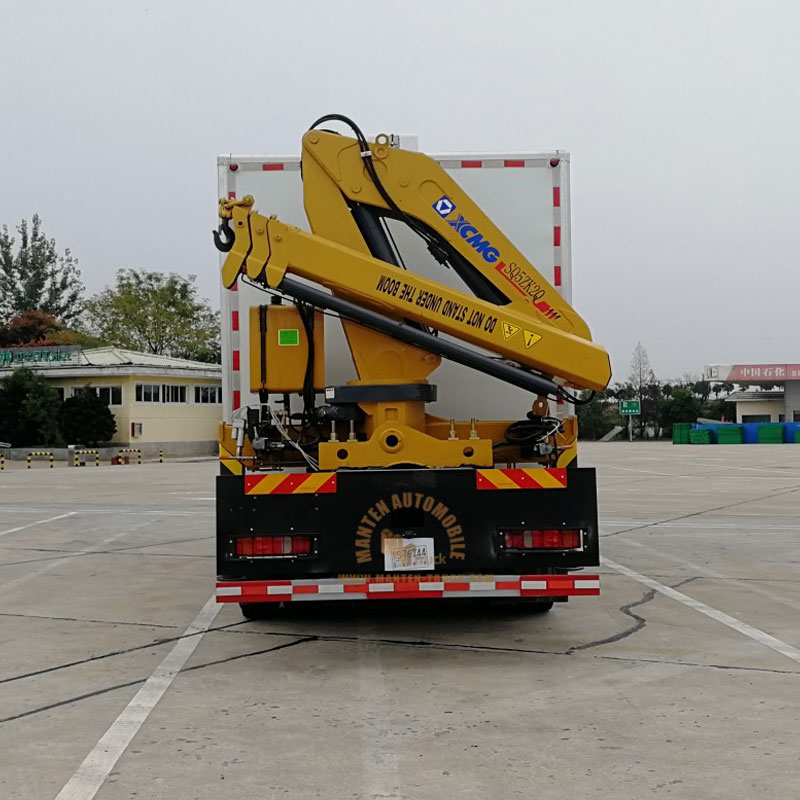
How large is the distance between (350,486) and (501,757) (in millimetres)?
2373

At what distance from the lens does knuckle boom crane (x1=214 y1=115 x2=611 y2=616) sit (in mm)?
6594

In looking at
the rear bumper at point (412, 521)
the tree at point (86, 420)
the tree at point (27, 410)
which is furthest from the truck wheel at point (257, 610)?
Answer: the tree at point (27, 410)

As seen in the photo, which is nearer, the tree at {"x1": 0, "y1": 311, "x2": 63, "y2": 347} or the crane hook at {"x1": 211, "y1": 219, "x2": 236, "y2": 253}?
the crane hook at {"x1": 211, "y1": 219, "x2": 236, "y2": 253}

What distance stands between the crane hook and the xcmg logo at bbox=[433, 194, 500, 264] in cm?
142

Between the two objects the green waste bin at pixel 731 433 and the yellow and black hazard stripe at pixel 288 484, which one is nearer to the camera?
the yellow and black hazard stripe at pixel 288 484

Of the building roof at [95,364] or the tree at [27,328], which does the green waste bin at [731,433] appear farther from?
the tree at [27,328]

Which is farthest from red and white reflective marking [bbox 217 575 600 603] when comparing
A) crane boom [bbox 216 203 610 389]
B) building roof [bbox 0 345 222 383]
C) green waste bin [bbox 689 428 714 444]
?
green waste bin [bbox 689 428 714 444]

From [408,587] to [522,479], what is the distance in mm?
1008

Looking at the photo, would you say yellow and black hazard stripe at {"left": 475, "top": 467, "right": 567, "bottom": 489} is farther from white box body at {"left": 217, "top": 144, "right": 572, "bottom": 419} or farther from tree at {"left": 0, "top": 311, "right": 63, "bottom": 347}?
tree at {"left": 0, "top": 311, "right": 63, "bottom": 347}

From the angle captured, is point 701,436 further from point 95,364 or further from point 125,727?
point 125,727

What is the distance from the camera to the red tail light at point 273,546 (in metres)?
6.60

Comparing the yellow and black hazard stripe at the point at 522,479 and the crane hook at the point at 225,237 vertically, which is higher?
the crane hook at the point at 225,237

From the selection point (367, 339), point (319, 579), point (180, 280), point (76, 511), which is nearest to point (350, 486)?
point (319, 579)

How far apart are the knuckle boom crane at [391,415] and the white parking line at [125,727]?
58cm
